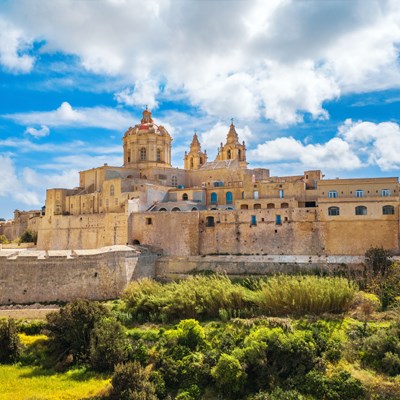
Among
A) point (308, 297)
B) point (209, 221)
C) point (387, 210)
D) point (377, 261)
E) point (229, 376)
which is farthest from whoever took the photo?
point (209, 221)

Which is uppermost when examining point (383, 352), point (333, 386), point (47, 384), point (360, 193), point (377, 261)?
point (360, 193)

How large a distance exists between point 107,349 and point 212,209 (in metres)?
19.4

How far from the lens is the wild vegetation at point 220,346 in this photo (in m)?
16.0

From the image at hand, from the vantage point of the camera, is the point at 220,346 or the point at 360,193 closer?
the point at 220,346

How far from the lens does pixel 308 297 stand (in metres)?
20.6

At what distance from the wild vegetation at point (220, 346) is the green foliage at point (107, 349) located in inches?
1.4

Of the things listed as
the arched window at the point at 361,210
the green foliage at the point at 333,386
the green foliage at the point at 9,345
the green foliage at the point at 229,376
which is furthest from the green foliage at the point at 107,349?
the arched window at the point at 361,210

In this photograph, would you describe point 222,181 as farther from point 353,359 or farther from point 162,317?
point 353,359

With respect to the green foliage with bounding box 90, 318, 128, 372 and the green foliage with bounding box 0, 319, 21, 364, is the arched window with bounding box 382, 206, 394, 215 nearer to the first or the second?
the green foliage with bounding box 90, 318, 128, 372

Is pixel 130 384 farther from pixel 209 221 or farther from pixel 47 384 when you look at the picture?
pixel 209 221

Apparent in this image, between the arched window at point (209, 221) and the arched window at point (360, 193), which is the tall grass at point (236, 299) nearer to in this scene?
the arched window at point (209, 221)

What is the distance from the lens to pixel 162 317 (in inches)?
866

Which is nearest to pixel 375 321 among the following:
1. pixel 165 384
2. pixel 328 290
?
pixel 328 290

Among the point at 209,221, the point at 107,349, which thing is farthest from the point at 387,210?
the point at 107,349
